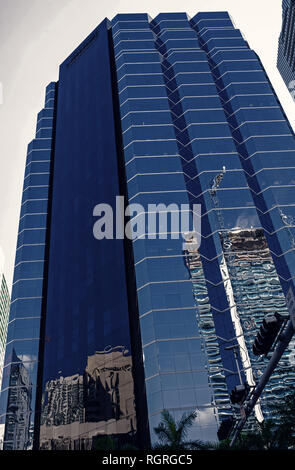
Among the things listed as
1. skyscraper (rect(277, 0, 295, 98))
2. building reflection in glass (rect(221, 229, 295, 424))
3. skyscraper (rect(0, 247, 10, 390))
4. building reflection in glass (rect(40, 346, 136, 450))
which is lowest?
building reflection in glass (rect(40, 346, 136, 450))

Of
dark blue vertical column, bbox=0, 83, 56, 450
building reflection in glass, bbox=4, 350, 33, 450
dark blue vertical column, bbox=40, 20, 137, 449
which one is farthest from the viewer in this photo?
dark blue vertical column, bbox=0, 83, 56, 450

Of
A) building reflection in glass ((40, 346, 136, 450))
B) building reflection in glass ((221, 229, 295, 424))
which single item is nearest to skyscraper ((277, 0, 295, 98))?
building reflection in glass ((221, 229, 295, 424))

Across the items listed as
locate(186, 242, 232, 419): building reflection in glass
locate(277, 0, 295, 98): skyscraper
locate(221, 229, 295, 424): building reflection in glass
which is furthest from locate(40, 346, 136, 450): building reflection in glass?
locate(277, 0, 295, 98): skyscraper

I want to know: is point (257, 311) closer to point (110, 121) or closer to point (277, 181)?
point (277, 181)

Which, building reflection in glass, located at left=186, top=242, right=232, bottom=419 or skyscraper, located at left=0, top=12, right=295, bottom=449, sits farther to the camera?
skyscraper, located at left=0, top=12, right=295, bottom=449

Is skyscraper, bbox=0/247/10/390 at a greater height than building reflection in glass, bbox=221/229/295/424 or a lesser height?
greater

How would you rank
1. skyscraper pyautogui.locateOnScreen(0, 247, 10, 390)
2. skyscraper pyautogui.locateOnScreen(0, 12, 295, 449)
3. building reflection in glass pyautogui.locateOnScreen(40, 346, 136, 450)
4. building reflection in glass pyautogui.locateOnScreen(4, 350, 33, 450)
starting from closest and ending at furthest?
building reflection in glass pyautogui.locateOnScreen(40, 346, 136, 450), skyscraper pyautogui.locateOnScreen(0, 12, 295, 449), building reflection in glass pyautogui.locateOnScreen(4, 350, 33, 450), skyscraper pyautogui.locateOnScreen(0, 247, 10, 390)

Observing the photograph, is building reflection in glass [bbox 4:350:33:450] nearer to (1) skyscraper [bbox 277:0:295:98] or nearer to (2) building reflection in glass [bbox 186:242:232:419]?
(2) building reflection in glass [bbox 186:242:232:419]

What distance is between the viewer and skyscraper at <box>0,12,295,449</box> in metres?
58.1

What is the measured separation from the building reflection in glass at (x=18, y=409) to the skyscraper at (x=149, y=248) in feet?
0.65

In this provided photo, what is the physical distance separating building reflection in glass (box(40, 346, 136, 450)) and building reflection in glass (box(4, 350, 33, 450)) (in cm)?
400

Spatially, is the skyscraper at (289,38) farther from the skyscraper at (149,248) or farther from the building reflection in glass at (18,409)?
the building reflection in glass at (18,409)

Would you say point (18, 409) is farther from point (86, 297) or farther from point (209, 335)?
point (209, 335)

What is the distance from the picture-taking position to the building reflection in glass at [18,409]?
6331 centimetres
